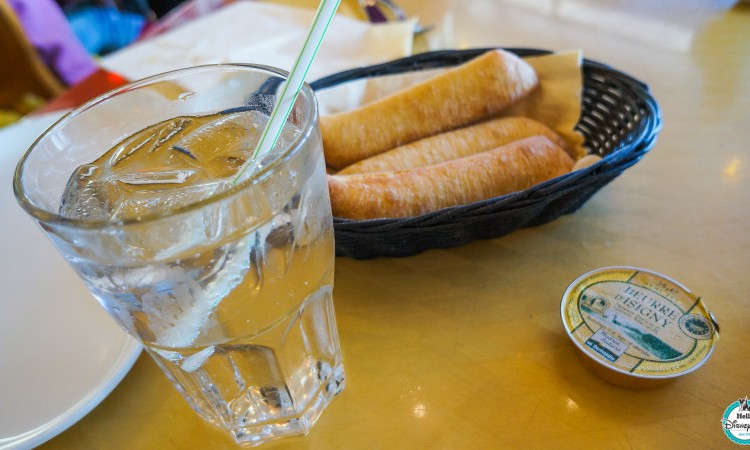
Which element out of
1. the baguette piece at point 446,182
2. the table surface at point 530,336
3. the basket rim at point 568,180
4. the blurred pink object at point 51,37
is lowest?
the blurred pink object at point 51,37

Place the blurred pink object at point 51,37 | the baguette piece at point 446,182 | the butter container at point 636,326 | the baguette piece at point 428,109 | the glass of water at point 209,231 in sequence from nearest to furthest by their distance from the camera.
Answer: the glass of water at point 209,231, the butter container at point 636,326, the baguette piece at point 446,182, the baguette piece at point 428,109, the blurred pink object at point 51,37

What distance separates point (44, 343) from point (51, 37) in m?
1.25

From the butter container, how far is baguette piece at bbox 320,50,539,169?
0.94ft

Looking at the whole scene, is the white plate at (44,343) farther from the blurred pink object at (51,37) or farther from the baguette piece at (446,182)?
the blurred pink object at (51,37)

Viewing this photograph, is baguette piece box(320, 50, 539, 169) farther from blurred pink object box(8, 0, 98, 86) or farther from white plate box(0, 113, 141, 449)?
blurred pink object box(8, 0, 98, 86)

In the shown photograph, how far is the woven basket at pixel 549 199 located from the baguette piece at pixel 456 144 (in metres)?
0.07

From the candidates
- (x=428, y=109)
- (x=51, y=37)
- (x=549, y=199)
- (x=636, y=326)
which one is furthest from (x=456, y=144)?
(x=51, y=37)

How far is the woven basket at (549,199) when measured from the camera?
47cm

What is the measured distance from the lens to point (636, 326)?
44cm

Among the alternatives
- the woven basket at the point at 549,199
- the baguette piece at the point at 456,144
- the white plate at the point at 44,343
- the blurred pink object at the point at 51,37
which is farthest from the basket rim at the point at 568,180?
the blurred pink object at the point at 51,37

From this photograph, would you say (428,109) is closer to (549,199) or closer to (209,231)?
(549,199)

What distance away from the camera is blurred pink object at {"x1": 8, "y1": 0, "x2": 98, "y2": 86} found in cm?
138

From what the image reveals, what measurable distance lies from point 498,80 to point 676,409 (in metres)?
0.43

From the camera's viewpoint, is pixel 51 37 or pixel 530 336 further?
pixel 51 37
